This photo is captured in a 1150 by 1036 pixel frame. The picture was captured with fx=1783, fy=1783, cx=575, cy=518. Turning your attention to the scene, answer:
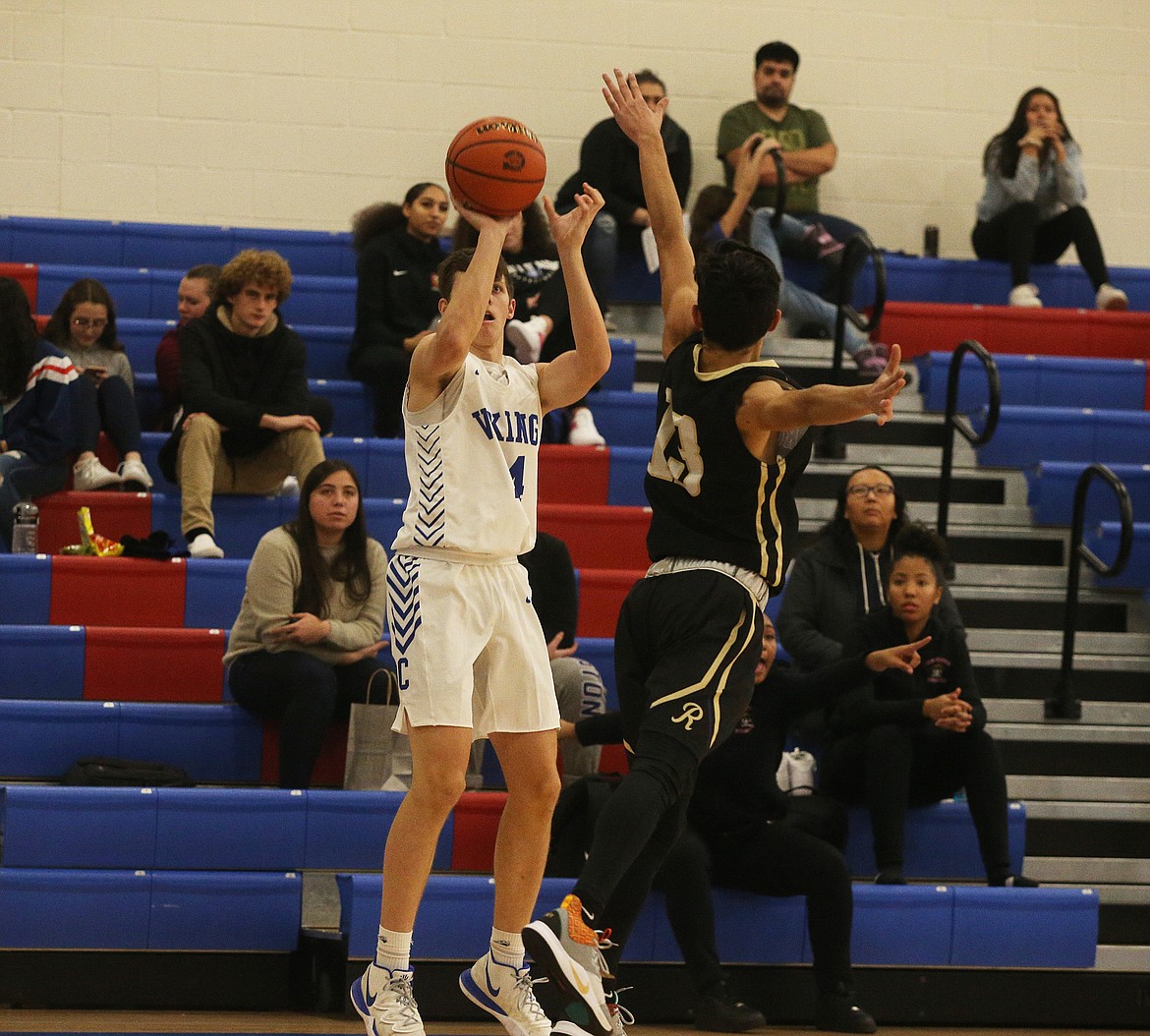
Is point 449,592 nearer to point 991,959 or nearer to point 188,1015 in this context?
point 188,1015

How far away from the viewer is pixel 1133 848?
6184 millimetres

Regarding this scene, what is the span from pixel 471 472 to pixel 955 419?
13.0 ft

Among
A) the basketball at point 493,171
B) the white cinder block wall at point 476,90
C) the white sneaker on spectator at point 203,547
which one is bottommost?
the white sneaker on spectator at point 203,547

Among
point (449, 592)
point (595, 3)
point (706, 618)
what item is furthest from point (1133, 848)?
point (595, 3)

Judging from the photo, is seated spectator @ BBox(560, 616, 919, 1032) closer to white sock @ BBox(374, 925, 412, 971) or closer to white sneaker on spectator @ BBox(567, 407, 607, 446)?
white sock @ BBox(374, 925, 412, 971)

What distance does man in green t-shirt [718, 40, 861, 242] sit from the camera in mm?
8977

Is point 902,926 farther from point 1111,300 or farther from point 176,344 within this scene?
point 1111,300

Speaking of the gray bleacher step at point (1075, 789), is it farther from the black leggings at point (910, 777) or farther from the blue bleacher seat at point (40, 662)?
the blue bleacher seat at point (40, 662)

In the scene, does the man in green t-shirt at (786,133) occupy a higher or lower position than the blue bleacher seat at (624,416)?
higher

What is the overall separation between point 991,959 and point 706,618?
2238 millimetres

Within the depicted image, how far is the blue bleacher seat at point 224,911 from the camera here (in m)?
5.24

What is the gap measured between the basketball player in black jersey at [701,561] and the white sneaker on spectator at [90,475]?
131 inches

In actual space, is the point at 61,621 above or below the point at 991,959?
above

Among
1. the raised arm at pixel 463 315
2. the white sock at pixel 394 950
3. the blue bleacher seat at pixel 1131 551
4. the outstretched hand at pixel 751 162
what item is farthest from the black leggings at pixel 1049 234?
the white sock at pixel 394 950
